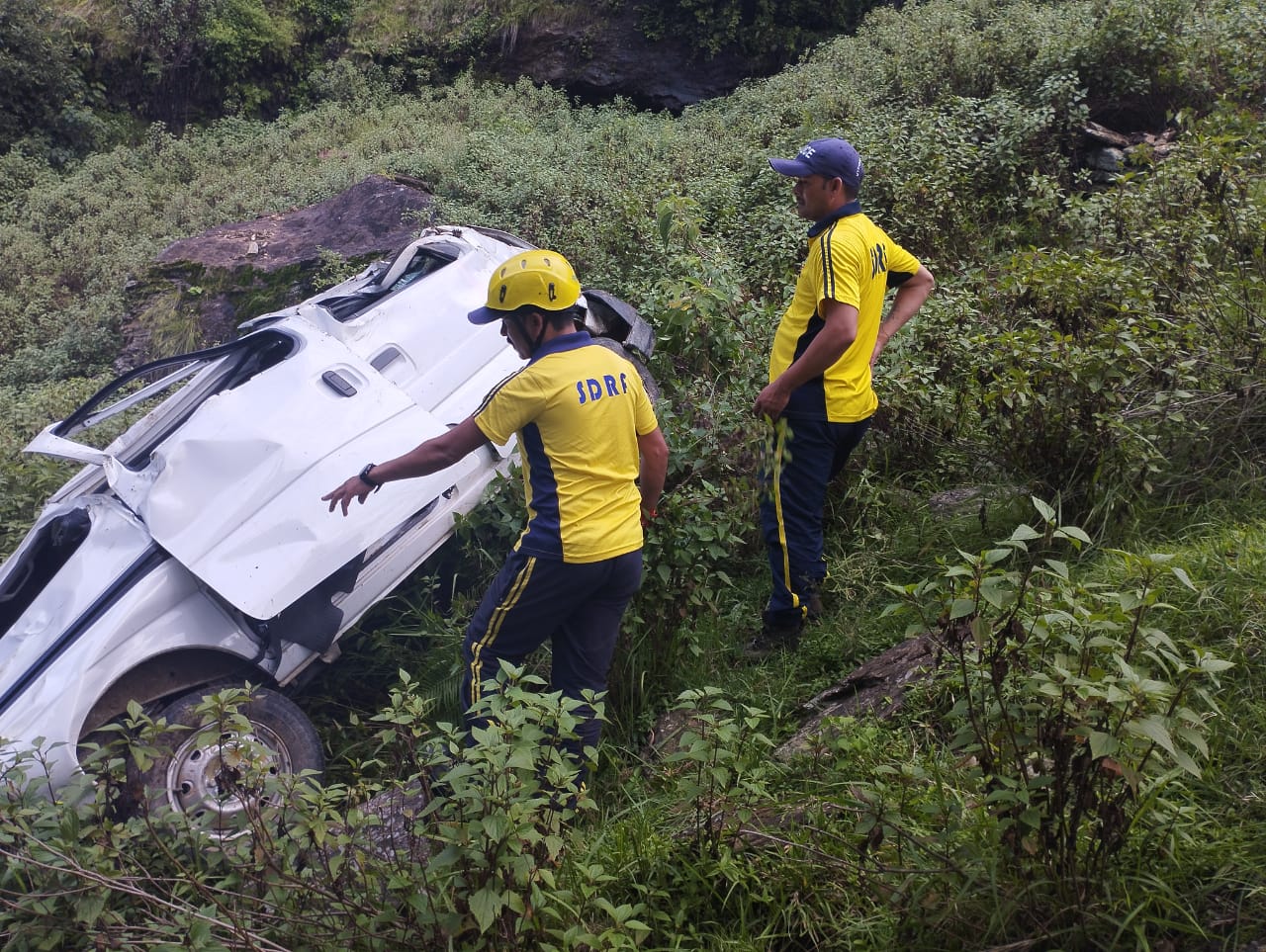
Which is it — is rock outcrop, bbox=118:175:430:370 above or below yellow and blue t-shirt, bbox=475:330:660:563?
below

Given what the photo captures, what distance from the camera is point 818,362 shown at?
3498 mm

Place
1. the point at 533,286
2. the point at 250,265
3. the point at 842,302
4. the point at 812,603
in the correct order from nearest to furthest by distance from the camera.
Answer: the point at 533,286 → the point at 842,302 → the point at 812,603 → the point at 250,265

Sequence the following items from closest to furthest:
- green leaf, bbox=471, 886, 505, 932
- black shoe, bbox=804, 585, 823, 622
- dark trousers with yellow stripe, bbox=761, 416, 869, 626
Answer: green leaf, bbox=471, 886, 505, 932, dark trousers with yellow stripe, bbox=761, 416, 869, 626, black shoe, bbox=804, 585, 823, 622

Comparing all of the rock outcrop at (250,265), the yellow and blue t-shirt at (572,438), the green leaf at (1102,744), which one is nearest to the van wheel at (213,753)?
the yellow and blue t-shirt at (572,438)

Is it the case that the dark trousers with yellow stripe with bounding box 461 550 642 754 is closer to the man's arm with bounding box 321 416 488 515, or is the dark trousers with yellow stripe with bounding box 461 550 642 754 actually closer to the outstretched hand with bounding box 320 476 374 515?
the man's arm with bounding box 321 416 488 515

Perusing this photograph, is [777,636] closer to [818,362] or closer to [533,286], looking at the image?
[818,362]

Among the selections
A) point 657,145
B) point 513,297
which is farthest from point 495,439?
point 657,145

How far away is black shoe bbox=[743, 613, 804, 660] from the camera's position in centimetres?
389

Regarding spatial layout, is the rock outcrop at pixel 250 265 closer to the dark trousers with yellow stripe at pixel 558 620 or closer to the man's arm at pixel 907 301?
the man's arm at pixel 907 301

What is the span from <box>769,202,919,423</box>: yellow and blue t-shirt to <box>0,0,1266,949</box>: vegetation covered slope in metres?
0.58

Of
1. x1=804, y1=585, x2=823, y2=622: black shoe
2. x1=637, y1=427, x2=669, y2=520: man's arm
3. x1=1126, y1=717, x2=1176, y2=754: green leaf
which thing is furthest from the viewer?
x1=804, y1=585, x2=823, y2=622: black shoe

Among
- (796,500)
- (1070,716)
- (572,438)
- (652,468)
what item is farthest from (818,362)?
(1070,716)

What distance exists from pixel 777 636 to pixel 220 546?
87.8 inches

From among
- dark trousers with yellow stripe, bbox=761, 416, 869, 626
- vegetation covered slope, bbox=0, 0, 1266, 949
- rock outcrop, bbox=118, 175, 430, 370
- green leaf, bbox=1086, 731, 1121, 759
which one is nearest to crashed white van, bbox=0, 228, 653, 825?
vegetation covered slope, bbox=0, 0, 1266, 949
